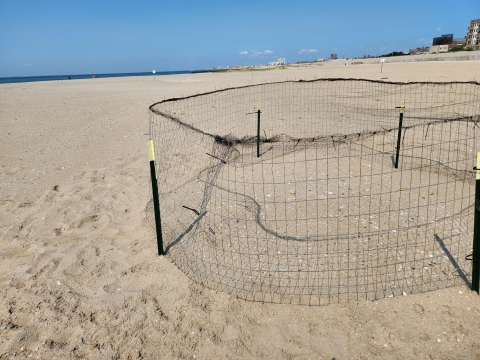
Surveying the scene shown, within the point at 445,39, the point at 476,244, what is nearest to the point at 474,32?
the point at 445,39

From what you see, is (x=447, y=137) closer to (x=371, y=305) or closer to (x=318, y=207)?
(x=318, y=207)

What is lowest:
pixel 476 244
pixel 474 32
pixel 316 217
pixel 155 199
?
pixel 316 217

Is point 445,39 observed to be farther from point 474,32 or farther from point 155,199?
point 155,199

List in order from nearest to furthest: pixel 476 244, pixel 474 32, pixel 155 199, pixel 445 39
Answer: pixel 476 244, pixel 155 199, pixel 474 32, pixel 445 39

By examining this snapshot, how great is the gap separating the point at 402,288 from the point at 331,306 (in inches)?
31.5

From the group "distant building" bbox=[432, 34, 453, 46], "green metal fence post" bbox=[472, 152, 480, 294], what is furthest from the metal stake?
"distant building" bbox=[432, 34, 453, 46]

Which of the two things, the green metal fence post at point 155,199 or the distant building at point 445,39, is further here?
the distant building at point 445,39

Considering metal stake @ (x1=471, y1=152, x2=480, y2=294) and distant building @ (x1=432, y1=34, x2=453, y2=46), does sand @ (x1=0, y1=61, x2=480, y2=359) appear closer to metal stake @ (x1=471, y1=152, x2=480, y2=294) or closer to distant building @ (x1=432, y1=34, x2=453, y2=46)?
metal stake @ (x1=471, y1=152, x2=480, y2=294)

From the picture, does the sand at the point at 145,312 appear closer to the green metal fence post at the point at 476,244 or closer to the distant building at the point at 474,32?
the green metal fence post at the point at 476,244

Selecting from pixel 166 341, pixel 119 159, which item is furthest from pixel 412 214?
pixel 119 159

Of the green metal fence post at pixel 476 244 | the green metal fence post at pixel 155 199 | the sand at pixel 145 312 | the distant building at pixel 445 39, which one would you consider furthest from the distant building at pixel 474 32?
the green metal fence post at pixel 155 199

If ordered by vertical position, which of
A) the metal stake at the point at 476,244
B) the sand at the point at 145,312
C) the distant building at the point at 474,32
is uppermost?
the distant building at the point at 474,32

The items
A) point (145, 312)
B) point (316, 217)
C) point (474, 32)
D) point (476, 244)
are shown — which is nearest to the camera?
point (476, 244)

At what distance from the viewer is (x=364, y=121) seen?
1064cm
